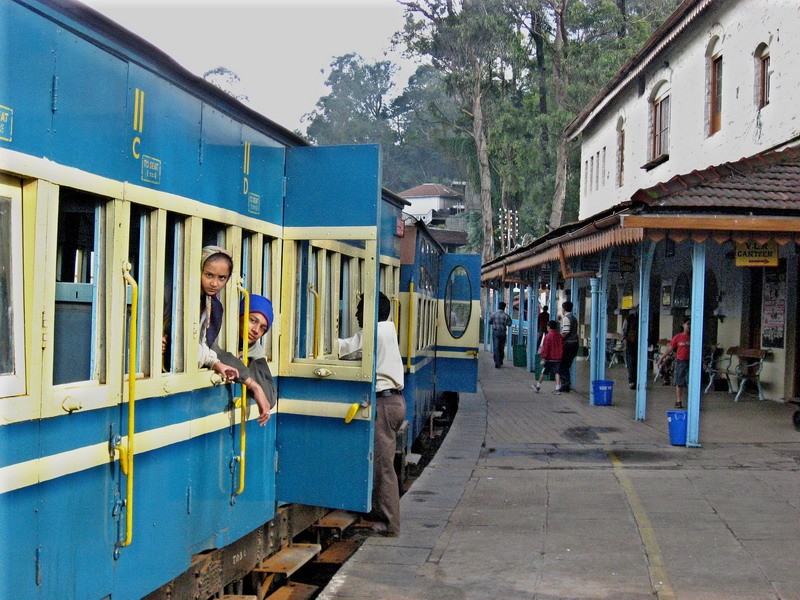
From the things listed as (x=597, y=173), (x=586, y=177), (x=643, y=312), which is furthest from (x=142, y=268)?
(x=586, y=177)

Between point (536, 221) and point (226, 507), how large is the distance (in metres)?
39.8

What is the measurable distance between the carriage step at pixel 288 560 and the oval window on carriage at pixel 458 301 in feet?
23.2

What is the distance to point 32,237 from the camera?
3020 millimetres

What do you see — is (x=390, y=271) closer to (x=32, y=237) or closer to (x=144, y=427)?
(x=144, y=427)

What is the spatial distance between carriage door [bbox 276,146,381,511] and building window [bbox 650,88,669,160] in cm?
1610

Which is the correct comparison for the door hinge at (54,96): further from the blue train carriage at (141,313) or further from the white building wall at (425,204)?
the white building wall at (425,204)

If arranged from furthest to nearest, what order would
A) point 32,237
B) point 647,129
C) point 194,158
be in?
point 647,129 < point 194,158 < point 32,237

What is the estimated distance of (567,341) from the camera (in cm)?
1705

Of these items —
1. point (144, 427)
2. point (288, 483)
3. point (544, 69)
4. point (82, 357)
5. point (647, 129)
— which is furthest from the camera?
point (544, 69)

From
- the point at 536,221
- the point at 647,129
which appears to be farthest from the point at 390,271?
the point at 536,221

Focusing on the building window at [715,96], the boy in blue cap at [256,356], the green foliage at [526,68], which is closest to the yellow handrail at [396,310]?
the boy in blue cap at [256,356]

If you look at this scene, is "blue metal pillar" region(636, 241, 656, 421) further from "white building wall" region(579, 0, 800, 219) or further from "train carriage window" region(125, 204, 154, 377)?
"train carriage window" region(125, 204, 154, 377)

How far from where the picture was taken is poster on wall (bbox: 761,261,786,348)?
14.5m

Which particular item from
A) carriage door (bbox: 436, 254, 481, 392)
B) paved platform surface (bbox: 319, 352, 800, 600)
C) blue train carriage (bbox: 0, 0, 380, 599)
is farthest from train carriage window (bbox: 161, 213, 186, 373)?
carriage door (bbox: 436, 254, 481, 392)
